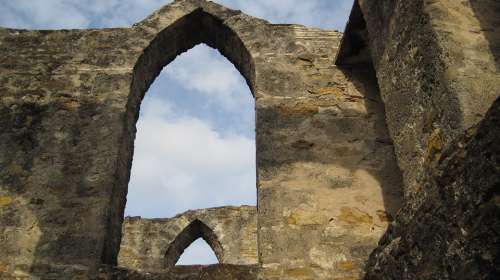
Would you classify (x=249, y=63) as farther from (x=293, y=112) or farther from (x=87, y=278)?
(x=87, y=278)

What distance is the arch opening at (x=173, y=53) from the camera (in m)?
4.94

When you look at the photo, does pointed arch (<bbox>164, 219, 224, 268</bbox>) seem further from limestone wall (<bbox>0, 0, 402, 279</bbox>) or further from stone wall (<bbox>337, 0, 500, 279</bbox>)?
stone wall (<bbox>337, 0, 500, 279</bbox>)

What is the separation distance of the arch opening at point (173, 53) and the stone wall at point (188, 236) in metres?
5.07

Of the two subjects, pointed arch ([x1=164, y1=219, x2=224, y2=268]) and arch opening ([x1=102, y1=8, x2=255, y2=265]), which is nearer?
arch opening ([x1=102, y1=8, x2=255, y2=265])

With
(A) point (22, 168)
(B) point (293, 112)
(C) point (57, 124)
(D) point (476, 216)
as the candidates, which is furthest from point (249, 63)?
(D) point (476, 216)

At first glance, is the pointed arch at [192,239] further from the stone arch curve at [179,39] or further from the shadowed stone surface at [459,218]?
the shadowed stone surface at [459,218]

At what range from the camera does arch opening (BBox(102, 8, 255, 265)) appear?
4941mm

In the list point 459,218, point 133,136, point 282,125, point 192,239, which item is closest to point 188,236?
point 192,239

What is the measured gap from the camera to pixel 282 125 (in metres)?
4.83

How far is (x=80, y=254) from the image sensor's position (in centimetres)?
410

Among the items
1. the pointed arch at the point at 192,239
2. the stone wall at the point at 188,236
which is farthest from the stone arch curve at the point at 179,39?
the pointed arch at the point at 192,239

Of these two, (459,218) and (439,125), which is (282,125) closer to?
(439,125)

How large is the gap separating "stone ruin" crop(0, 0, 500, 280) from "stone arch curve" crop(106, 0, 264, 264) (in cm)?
2

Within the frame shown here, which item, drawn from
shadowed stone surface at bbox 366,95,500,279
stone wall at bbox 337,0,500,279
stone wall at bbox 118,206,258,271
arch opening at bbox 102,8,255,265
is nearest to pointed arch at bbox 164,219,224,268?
stone wall at bbox 118,206,258,271
